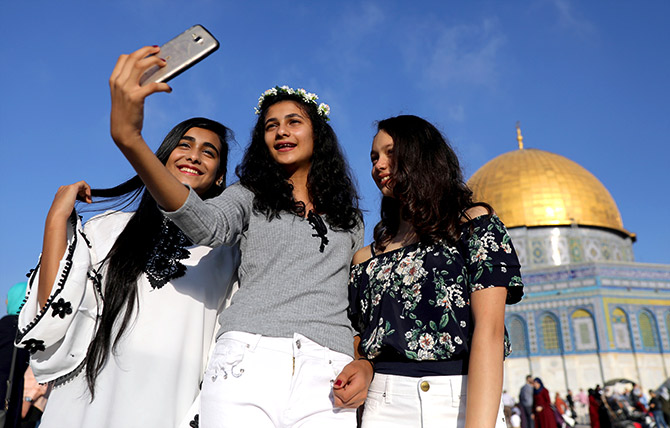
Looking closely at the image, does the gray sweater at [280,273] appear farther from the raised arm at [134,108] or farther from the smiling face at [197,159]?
the smiling face at [197,159]

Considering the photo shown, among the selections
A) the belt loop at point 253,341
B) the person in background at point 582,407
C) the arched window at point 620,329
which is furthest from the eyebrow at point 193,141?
the arched window at point 620,329

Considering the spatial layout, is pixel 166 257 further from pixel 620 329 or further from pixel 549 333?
pixel 620 329

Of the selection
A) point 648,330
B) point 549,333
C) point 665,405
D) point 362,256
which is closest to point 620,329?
point 648,330

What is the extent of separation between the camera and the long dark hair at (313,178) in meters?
2.15

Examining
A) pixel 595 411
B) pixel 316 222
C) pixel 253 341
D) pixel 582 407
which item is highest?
pixel 582 407

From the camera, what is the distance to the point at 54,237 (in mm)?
2178

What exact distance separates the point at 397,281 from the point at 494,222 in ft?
1.38

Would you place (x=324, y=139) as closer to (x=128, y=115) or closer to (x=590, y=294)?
(x=128, y=115)

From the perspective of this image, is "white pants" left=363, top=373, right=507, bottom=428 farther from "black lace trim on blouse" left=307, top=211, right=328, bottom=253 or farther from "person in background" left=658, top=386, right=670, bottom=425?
"person in background" left=658, top=386, right=670, bottom=425

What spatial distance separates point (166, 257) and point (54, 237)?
0.47 meters

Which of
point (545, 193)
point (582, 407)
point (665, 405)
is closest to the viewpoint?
point (665, 405)

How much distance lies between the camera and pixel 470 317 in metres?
1.91

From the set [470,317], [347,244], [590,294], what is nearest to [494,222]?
[470,317]

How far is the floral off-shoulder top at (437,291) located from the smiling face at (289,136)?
594 millimetres
